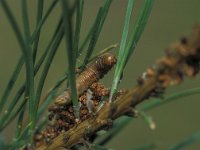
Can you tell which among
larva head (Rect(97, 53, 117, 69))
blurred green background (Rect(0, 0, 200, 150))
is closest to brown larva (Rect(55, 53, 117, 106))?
larva head (Rect(97, 53, 117, 69))

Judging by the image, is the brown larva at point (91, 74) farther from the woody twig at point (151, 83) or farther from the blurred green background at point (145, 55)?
the blurred green background at point (145, 55)

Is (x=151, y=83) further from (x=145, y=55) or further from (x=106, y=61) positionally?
(x=145, y=55)

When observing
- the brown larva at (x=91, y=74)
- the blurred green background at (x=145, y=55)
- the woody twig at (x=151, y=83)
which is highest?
the blurred green background at (x=145, y=55)

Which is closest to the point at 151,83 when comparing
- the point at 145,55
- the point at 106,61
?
the point at 106,61

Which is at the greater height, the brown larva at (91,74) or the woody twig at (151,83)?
the brown larva at (91,74)

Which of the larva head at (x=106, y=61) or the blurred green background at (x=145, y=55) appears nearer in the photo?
the larva head at (x=106, y=61)

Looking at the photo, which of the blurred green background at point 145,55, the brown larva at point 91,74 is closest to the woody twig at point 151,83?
the brown larva at point 91,74
